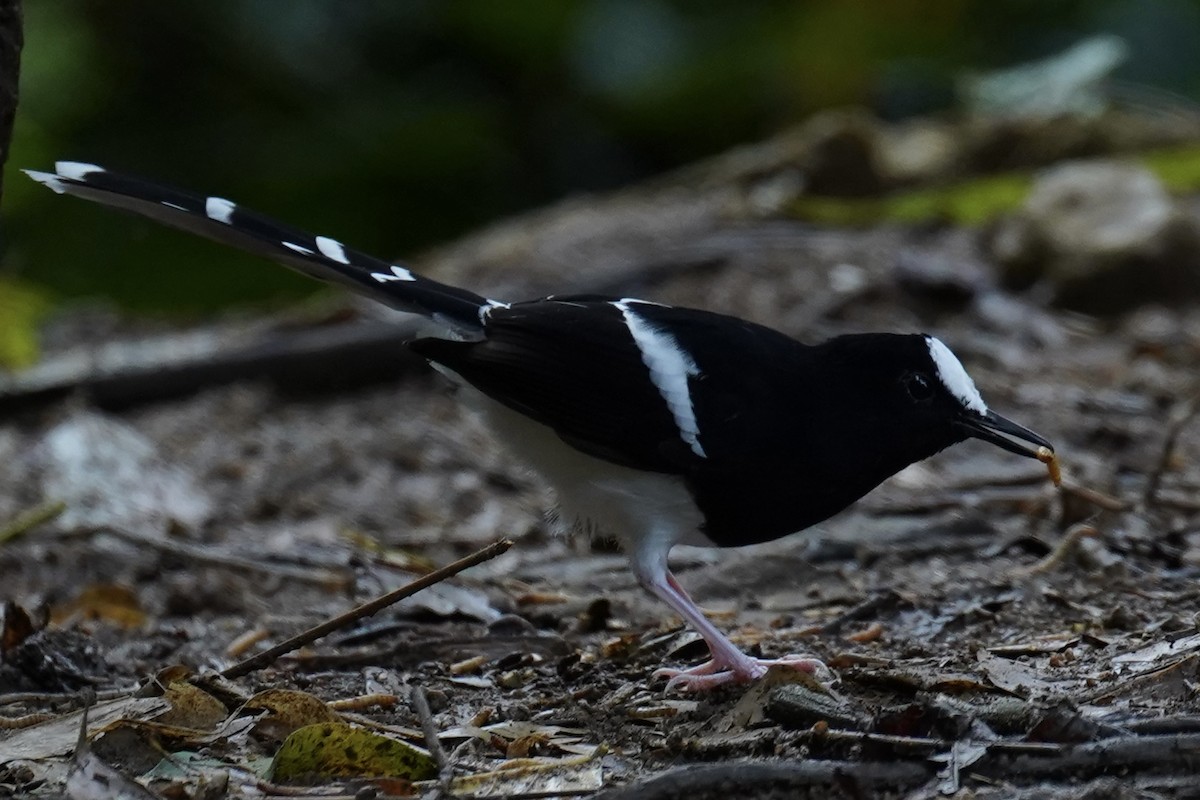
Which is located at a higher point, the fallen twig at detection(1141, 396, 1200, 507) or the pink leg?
the fallen twig at detection(1141, 396, 1200, 507)

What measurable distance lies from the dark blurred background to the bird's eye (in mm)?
6386

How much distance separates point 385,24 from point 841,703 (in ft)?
26.4

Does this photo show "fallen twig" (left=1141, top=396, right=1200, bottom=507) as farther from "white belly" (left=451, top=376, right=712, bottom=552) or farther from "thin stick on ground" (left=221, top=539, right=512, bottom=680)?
"thin stick on ground" (left=221, top=539, right=512, bottom=680)

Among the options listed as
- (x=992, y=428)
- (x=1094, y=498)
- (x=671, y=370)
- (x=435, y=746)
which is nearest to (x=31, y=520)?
(x=671, y=370)

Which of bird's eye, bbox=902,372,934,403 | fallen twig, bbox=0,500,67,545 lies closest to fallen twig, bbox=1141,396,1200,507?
bird's eye, bbox=902,372,934,403

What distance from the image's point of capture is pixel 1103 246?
6.13 m

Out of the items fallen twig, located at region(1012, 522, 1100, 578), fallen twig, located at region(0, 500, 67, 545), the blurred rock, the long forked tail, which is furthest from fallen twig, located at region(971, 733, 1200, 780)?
the blurred rock

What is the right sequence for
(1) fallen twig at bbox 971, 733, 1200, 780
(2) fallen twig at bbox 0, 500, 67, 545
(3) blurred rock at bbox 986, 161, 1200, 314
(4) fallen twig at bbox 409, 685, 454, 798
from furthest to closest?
(3) blurred rock at bbox 986, 161, 1200, 314 → (2) fallen twig at bbox 0, 500, 67, 545 → (4) fallen twig at bbox 409, 685, 454, 798 → (1) fallen twig at bbox 971, 733, 1200, 780

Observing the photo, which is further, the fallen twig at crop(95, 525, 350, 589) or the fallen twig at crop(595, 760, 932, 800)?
the fallen twig at crop(95, 525, 350, 589)

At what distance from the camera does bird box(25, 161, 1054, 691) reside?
9.32ft

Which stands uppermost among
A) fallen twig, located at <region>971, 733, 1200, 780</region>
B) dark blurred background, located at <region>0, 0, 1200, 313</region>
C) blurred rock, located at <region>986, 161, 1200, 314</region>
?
dark blurred background, located at <region>0, 0, 1200, 313</region>

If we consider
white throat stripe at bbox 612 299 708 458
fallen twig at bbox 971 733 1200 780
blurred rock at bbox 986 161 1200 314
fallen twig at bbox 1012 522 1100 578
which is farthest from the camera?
blurred rock at bbox 986 161 1200 314

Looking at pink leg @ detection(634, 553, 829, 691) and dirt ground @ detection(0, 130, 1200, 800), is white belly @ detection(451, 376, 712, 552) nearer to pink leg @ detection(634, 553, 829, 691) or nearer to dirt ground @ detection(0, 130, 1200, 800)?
pink leg @ detection(634, 553, 829, 691)

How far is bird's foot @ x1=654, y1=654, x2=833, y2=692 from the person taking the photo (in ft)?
8.75
